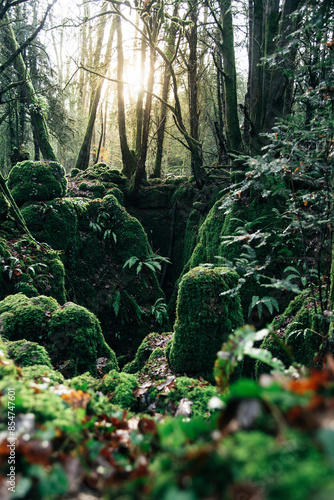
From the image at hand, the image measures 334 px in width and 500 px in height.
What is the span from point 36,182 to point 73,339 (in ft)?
18.4

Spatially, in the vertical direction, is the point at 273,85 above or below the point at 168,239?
above

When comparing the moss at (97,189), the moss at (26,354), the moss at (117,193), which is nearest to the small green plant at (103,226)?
the moss at (97,189)

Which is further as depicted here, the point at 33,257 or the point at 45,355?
the point at 33,257

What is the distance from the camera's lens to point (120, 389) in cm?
282

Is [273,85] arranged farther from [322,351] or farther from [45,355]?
[45,355]

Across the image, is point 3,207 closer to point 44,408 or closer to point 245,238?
point 245,238

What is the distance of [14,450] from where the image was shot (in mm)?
898

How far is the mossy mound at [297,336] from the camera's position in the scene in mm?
3686

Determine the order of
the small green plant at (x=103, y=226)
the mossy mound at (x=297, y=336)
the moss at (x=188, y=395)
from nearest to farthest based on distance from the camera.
Answer: the moss at (x=188, y=395) < the mossy mound at (x=297, y=336) < the small green plant at (x=103, y=226)

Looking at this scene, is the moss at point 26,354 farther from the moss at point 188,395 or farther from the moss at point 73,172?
the moss at point 73,172

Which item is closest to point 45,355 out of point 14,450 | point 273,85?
point 14,450

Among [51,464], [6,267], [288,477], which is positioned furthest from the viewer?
[6,267]

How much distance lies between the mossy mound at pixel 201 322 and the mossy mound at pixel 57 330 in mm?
1175

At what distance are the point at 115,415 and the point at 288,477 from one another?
116 centimetres
